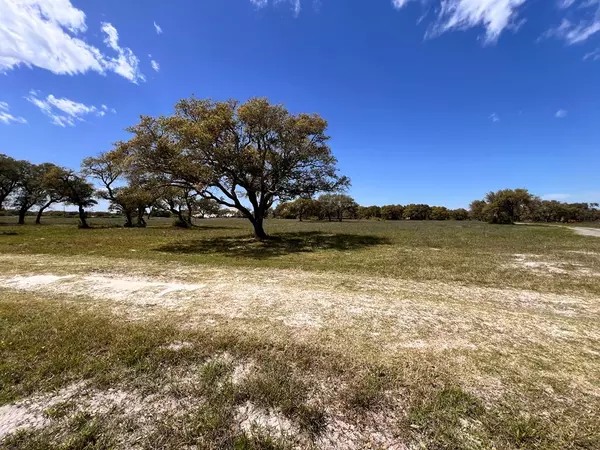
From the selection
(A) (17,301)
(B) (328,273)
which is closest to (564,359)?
(B) (328,273)

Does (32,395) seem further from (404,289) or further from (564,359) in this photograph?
(404,289)

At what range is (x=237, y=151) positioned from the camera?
21.9 meters

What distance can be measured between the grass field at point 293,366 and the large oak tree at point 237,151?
13.1m

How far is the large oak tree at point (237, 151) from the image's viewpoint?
19.6m

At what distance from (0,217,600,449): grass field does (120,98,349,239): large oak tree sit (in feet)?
42.9

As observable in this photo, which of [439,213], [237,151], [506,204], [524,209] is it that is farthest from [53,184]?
[439,213]

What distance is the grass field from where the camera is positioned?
3061 mm

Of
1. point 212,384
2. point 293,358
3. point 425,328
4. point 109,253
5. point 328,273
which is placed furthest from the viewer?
point 109,253

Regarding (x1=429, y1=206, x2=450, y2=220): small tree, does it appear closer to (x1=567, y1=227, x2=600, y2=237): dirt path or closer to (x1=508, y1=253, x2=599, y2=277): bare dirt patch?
(x1=567, y1=227, x2=600, y2=237): dirt path

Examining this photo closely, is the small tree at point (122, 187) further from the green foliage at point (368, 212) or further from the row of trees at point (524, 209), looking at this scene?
the green foliage at point (368, 212)

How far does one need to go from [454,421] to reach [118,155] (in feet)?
81.0

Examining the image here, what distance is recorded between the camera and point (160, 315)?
19.9ft

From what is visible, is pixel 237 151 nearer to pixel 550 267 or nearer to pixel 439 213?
pixel 550 267

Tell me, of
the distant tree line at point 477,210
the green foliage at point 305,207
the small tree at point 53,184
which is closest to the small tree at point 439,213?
the distant tree line at point 477,210
